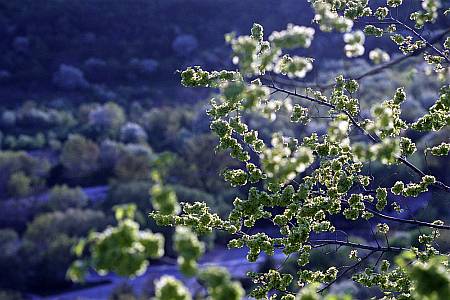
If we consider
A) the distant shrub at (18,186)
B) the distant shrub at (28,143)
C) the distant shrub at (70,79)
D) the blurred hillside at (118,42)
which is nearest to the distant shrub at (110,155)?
the distant shrub at (18,186)

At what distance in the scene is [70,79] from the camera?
39.4 metres

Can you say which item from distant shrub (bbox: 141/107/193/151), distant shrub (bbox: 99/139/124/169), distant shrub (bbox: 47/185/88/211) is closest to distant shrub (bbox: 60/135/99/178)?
distant shrub (bbox: 99/139/124/169)

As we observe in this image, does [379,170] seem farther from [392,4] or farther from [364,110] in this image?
[392,4]

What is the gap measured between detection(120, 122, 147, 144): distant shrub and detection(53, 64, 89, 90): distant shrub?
42.4 ft

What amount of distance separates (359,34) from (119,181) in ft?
60.0

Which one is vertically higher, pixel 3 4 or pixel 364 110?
pixel 3 4

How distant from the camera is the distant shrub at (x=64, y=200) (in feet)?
64.8

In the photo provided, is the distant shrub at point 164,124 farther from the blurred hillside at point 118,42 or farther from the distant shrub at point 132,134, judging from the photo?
the blurred hillside at point 118,42

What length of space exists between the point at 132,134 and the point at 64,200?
7605 millimetres

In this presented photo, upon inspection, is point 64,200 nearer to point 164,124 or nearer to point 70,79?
point 164,124

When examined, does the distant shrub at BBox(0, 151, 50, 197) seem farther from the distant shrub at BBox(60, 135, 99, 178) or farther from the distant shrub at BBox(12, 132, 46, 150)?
the distant shrub at BBox(12, 132, 46, 150)

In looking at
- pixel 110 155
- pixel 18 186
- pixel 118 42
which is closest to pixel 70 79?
pixel 118 42

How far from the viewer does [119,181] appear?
70.9ft

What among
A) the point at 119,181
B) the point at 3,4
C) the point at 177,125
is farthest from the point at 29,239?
the point at 3,4
